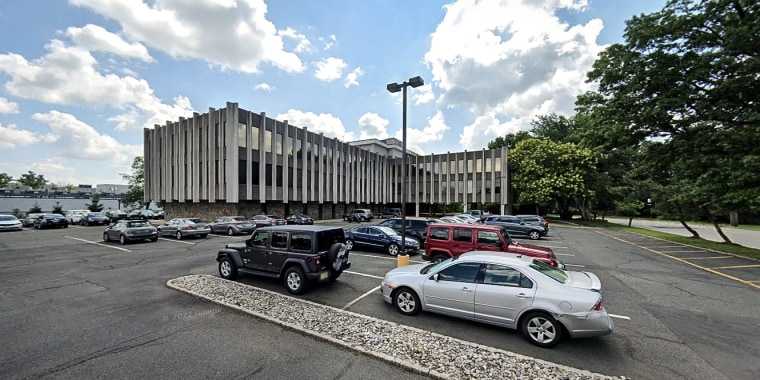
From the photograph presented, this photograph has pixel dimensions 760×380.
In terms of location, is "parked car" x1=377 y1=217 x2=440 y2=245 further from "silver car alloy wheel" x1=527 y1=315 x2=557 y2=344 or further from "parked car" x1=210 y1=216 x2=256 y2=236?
"parked car" x1=210 y1=216 x2=256 y2=236

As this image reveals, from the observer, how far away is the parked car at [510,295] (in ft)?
14.5

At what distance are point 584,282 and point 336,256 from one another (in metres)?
5.60

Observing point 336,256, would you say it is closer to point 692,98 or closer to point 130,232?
point 130,232

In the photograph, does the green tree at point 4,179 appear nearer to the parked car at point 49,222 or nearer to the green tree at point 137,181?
the green tree at point 137,181

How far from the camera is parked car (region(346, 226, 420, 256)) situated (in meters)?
12.9

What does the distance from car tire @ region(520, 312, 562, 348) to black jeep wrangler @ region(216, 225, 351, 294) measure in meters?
4.66

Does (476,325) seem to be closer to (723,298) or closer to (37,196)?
(723,298)

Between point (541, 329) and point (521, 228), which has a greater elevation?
point (541, 329)

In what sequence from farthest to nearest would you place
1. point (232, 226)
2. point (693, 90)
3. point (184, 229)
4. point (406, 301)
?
point (232, 226), point (184, 229), point (693, 90), point (406, 301)

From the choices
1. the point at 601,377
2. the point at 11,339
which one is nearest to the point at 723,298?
the point at 601,377

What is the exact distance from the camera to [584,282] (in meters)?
5.04

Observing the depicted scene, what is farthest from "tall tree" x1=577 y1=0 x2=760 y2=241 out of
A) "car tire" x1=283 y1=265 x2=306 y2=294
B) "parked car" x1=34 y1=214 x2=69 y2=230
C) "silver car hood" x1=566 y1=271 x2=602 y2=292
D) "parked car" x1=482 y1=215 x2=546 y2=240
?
"parked car" x1=34 y1=214 x2=69 y2=230

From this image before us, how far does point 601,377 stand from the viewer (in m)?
3.62

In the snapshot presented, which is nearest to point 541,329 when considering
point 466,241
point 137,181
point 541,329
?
point 541,329
